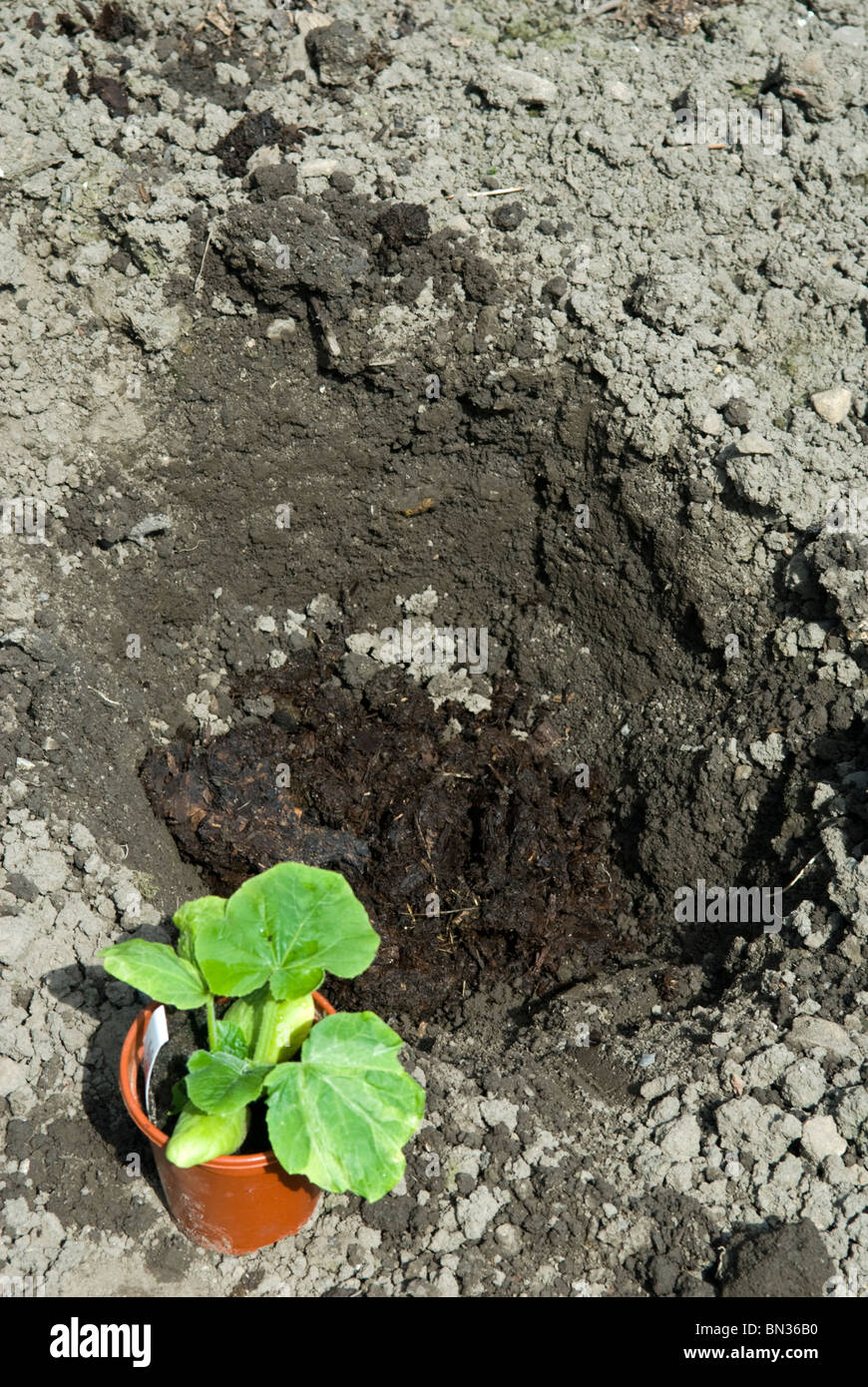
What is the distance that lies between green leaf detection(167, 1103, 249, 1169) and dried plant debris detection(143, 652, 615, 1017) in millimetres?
1130

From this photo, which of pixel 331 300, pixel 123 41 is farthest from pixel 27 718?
pixel 123 41

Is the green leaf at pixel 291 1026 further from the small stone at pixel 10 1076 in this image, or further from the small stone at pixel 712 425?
the small stone at pixel 712 425

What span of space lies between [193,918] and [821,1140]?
69.6 inches

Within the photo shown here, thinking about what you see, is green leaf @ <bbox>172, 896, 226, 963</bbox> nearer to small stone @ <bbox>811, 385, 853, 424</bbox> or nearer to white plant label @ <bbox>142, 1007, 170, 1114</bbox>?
white plant label @ <bbox>142, 1007, 170, 1114</bbox>

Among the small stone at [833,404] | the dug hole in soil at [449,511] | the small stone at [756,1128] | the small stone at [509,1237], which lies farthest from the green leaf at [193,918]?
the small stone at [833,404]

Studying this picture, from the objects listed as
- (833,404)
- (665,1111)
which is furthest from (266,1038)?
(833,404)

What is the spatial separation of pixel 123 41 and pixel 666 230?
91.4 inches

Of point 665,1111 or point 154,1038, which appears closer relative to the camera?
point 154,1038

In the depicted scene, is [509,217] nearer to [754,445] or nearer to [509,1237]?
[754,445]

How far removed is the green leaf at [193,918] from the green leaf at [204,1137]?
1.21 ft

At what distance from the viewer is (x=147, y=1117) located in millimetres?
2561

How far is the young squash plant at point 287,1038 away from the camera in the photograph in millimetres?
2248

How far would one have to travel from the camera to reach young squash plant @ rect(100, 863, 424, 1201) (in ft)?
7.38

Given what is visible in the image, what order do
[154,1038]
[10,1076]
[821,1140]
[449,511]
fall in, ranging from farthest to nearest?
Answer: [449,511]
[10,1076]
[821,1140]
[154,1038]
